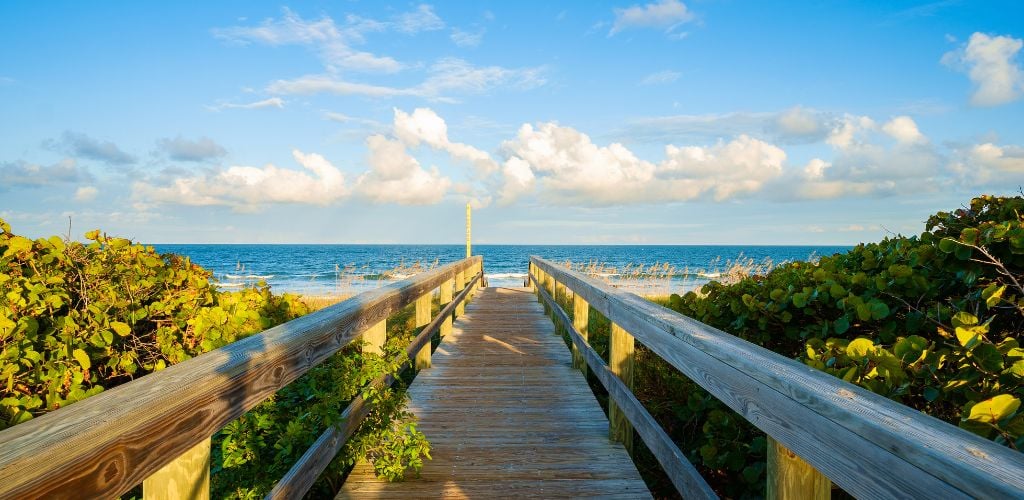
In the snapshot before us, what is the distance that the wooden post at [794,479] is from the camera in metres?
1.36

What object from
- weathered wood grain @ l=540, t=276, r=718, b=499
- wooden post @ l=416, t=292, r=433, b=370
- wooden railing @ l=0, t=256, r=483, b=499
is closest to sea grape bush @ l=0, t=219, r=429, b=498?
wooden railing @ l=0, t=256, r=483, b=499

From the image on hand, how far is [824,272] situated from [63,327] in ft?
11.8

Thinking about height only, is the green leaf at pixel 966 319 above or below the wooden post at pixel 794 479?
above

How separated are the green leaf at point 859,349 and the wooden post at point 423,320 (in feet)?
11.9

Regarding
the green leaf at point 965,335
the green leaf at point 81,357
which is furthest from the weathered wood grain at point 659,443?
the green leaf at point 81,357

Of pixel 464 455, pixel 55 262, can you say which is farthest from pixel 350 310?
pixel 55 262

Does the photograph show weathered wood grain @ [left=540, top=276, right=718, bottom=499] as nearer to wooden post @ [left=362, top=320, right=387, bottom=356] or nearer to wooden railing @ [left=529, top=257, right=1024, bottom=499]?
wooden railing @ [left=529, top=257, right=1024, bottom=499]

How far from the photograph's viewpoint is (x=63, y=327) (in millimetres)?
2494

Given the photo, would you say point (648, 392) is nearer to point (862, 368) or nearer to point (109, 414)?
point (862, 368)

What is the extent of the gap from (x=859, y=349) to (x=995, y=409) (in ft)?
1.97

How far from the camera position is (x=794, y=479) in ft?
4.51

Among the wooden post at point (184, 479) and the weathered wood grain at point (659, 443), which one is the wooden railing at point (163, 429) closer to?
the wooden post at point (184, 479)

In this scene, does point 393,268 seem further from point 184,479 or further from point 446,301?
point 184,479

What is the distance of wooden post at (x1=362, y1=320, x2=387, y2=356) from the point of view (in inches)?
119
